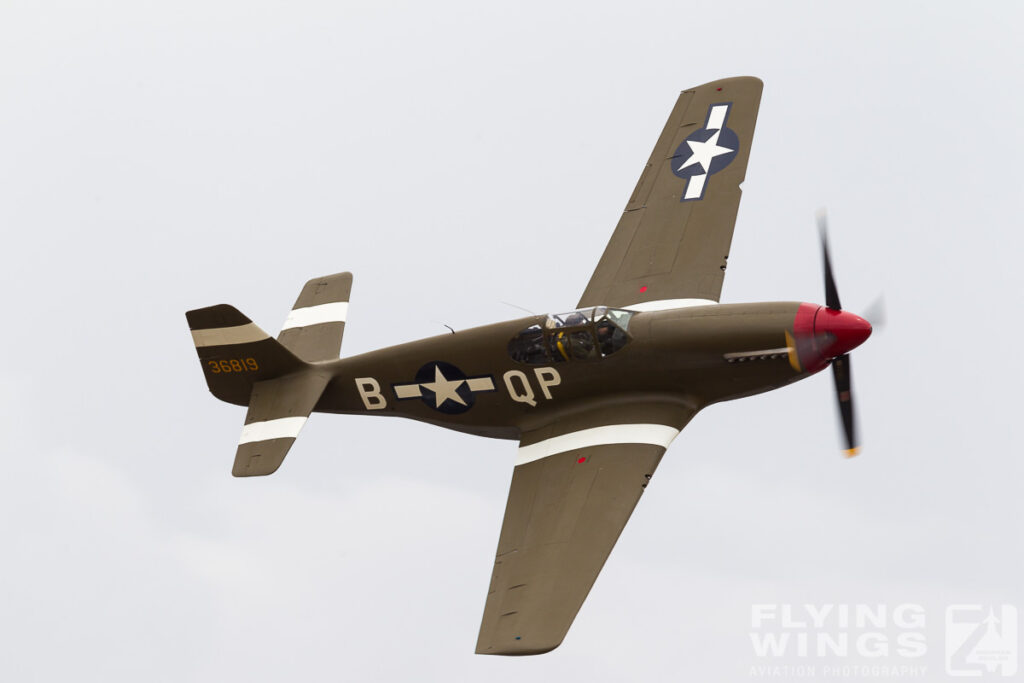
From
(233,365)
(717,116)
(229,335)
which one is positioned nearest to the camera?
(229,335)

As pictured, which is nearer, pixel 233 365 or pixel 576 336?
pixel 576 336

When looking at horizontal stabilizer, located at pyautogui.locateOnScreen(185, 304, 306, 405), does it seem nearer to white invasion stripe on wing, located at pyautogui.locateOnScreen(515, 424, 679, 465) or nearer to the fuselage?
the fuselage

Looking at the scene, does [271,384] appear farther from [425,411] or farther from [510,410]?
[510,410]

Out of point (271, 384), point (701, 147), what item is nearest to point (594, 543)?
point (271, 384)

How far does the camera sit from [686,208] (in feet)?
69.6

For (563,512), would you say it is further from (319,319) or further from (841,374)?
(319,319)

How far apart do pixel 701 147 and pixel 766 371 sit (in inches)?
187

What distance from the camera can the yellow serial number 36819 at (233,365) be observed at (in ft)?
68.9

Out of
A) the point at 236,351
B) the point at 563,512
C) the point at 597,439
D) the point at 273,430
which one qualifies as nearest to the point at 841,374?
the point at 597,439

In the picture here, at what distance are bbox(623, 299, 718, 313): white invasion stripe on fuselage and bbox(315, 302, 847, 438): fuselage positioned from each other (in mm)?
791

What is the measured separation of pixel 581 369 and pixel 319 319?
181 inches

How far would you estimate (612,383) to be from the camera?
18984mm

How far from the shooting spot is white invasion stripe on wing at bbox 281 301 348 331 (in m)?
21.7

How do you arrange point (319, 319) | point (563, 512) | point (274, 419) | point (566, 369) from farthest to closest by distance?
1. point (319, 319)
2. point (274, 419)
3. point (566, 369)
4. point (563, 512)
